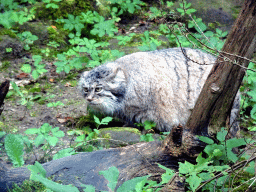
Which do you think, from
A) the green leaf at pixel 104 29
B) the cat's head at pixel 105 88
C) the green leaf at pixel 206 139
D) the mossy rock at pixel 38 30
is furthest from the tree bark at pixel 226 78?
the mossy rock at pixel 38 30

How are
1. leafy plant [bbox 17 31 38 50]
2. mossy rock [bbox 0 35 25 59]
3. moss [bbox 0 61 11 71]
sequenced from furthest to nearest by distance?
leafy plant [bbox 17 31 38 50] < mossy rock [bbox 0 35 25 59] < moss [bbox 0 61 11 71]

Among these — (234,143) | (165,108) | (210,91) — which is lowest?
(165,108)

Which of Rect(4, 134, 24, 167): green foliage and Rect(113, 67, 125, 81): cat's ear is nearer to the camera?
Rect(4, 134, 24, 167): green foliage

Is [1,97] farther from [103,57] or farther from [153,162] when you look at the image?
[103,57]

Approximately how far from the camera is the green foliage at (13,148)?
260cm

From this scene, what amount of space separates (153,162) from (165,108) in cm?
188

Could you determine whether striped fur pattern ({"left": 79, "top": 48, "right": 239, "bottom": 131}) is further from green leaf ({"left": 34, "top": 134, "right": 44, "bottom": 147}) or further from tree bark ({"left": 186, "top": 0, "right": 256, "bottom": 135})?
tree bark ({"left": 186, "top": 0, "right": 256, "bottom": 135})

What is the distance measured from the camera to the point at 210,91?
110 inches

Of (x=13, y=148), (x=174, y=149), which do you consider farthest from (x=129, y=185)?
(x=13, y=148)

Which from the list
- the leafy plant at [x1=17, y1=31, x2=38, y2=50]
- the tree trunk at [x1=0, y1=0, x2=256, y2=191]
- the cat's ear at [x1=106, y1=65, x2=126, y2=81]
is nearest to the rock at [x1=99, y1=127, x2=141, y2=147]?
the cat's ear at [x1=106, y1=65, x2=126, y2=81]

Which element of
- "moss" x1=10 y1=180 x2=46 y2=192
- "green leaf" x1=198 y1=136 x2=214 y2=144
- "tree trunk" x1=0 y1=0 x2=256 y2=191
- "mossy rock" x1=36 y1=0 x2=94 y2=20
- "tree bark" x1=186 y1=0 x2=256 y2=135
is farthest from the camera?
"mossy rock" x1=36 y1=0 x2=94 y2=20

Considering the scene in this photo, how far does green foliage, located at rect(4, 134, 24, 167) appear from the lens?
102 inches

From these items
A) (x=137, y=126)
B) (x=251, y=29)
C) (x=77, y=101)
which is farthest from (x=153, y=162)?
(x=77, y=101)

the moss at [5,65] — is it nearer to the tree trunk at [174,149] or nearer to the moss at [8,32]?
the moss at [8,32]
